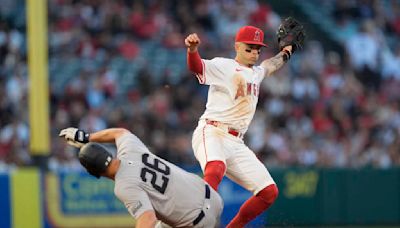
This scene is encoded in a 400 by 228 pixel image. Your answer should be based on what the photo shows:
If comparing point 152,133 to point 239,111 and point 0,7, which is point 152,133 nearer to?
point 0,7

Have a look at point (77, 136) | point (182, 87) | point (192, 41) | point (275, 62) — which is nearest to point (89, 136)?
point (77, 136)

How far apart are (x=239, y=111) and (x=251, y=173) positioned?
60 centimetres

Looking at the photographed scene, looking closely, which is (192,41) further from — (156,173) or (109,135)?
(156,173)

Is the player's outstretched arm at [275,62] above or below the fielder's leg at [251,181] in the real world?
above

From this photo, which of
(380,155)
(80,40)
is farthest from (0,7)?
(380,155)

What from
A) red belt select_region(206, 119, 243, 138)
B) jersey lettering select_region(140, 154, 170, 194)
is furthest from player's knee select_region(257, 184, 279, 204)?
jersey lettering select_region(140, 154, 170, 194)

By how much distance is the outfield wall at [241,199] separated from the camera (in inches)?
571

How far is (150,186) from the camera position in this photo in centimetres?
724

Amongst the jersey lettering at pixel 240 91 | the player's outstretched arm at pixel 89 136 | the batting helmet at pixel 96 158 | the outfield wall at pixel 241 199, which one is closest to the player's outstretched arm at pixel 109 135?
the player's outstretched arm at pixel 89 136

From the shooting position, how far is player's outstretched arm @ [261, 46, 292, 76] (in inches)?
379

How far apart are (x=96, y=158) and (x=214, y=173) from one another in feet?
6.45

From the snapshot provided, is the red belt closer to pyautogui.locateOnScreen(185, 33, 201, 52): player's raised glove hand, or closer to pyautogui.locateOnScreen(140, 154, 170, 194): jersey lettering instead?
pyautogui.locateOnScreen(185, 33, 201, 52): player's raised glove hand

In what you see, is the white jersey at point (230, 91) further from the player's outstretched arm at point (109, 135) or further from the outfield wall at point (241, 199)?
the outfield wall at point (241, 199)

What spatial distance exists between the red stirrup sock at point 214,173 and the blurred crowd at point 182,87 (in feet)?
22.4
